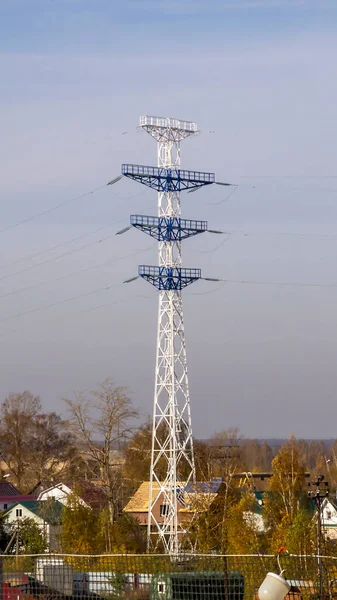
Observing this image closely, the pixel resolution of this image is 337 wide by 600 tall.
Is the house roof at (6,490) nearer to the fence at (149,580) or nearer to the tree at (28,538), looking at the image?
the tree at (28,538)

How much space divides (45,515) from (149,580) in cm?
3940

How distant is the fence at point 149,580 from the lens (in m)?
14.9

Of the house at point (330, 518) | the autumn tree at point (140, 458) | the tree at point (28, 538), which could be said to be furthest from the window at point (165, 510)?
the autumn tree at point (140, 458)

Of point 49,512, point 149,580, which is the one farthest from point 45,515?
point 149,580

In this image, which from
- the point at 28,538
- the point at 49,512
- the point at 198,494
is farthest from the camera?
the point at 49,512

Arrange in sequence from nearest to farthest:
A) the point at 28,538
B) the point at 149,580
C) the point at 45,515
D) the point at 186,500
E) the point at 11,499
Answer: the point at 149,580 → the point at 28,538 → the point at 186,500 → the point at 45,515 → the point at 11,499

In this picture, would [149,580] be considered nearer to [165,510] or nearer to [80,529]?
[80,529]

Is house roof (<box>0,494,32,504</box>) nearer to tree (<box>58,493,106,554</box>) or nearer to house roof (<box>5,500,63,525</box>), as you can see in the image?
house roof (<box>5,500,63,525</box>)

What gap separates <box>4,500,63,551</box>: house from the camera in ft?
173

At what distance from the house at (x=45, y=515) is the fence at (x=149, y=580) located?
34475mm

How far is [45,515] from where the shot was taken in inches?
2128

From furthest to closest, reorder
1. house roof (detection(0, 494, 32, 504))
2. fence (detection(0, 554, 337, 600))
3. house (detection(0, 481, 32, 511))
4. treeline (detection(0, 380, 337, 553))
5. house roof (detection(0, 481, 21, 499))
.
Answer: house roof (detection(0, 481, 21, 499)) < house roof (detection(0, 494, 32, 504)) < house (detection(0, 481, 32, 511)) < treeline (detection(0, 380, 337, 553)) < fence (detection(0, 554, 337, 600))

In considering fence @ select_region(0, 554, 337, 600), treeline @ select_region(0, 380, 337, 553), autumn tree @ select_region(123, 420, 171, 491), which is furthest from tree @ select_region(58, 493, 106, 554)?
fence @ select_region(0, 554, 337, 600)

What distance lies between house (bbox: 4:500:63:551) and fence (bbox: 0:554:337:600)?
34475mm
